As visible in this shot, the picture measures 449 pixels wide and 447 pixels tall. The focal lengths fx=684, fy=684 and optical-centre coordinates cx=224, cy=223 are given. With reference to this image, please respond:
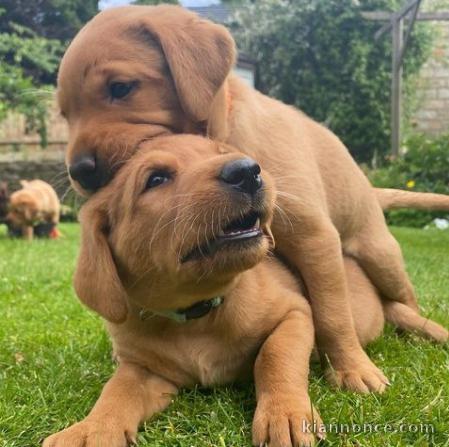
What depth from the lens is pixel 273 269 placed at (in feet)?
9.48

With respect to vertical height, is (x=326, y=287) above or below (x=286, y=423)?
below

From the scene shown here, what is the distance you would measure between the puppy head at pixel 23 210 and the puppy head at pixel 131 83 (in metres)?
7.94

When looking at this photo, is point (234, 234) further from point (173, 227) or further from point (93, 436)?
point (93, 436)

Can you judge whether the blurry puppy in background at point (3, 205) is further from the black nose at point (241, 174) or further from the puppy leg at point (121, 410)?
the black nose at point (241, 174)

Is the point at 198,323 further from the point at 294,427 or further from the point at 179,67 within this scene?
the point at 179,67

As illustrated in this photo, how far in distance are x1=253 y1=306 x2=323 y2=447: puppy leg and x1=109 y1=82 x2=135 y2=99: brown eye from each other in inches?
42.5

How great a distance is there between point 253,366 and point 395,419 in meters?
0.59

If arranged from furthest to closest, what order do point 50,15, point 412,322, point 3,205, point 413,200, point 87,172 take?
point 50,15
point 3,205
point 413,200
point 412,322
point 87,172

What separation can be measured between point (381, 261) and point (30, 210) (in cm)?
800

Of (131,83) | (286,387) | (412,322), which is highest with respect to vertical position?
(131,83)

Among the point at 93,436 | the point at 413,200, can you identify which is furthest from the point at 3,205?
the point at 93,436

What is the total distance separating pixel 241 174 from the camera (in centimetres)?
213

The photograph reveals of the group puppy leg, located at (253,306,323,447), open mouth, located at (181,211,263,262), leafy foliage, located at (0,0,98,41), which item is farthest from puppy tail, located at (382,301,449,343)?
leafy foliage, located at (0,0,98,41)

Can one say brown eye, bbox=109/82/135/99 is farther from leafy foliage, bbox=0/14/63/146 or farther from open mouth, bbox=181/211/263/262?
leafy foliage, bbox=0/14/63/146
